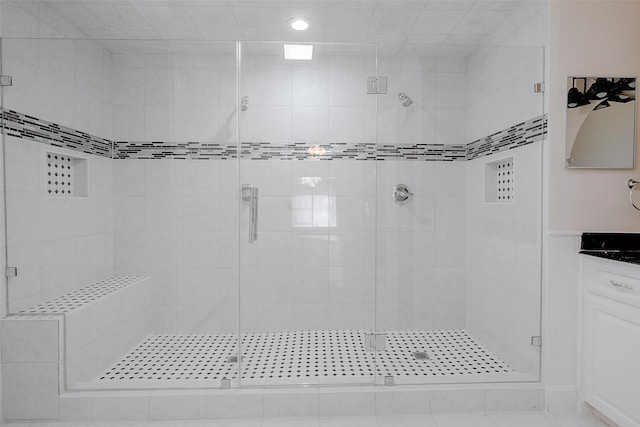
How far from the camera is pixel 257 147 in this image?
2148 mm

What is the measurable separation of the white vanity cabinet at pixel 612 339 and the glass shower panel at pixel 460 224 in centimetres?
28

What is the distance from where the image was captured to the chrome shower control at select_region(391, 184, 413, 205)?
223cm

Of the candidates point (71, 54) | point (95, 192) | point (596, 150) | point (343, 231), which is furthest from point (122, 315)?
point (596, 150)

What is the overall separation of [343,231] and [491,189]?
3.42ft

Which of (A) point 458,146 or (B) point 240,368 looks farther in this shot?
(A) point 458,146

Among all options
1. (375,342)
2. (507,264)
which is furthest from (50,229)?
(507,264)

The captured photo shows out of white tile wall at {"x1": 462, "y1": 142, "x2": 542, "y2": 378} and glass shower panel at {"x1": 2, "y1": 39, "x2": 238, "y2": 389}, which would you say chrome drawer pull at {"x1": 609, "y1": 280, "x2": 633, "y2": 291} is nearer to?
white tile wall at {"x1": 462, "y1": 142, "x2": 542, "y2": 378}

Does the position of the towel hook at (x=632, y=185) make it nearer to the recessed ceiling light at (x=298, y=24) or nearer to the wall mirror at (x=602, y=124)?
the wall mirror at (x=602, y=124)

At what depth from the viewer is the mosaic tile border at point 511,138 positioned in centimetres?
206

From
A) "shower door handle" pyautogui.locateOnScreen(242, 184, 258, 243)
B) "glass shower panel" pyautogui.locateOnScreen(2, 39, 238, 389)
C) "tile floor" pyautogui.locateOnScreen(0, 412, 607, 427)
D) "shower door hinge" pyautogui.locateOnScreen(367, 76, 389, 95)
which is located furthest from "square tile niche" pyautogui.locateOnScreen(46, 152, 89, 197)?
"shower door hinge" pyautogui.locateOnScreen(367, 76, 389, 95)

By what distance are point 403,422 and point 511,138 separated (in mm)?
1770

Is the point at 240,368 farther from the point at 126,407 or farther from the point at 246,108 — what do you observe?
the point at 246,108

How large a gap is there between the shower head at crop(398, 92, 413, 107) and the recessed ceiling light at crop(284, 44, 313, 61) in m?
0.58

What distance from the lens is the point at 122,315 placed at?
216 centimetres
